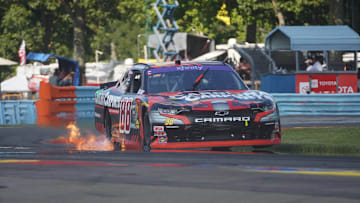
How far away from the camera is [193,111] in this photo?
10.1 metres

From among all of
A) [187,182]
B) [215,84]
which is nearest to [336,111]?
[215,84]

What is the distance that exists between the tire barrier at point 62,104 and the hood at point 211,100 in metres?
9.74

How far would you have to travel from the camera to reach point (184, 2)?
1927 inches

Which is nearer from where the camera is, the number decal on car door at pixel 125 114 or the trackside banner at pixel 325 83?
the number decal on car door at pixel 125 114

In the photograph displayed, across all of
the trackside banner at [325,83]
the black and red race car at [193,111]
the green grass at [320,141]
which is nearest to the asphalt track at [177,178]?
the black and red race car at [193,111]

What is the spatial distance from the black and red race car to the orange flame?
2.09 feet

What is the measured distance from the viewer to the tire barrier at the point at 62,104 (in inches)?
815

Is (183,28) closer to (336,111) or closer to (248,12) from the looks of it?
(248,12)

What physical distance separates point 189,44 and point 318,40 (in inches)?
688

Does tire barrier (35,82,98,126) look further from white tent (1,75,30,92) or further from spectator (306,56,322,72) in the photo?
white tent (1,75,30,92)

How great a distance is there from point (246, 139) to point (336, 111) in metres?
12.4

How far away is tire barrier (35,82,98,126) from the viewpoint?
67.9ft

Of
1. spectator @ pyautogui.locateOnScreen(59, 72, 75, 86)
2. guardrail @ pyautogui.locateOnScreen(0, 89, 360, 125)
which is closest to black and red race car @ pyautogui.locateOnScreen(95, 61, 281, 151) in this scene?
guardrail @ pyautogui.locateOnScreen(0, 89, 360, 125)

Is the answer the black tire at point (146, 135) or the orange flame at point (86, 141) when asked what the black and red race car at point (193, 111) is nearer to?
the black tire at point (146, 135)
